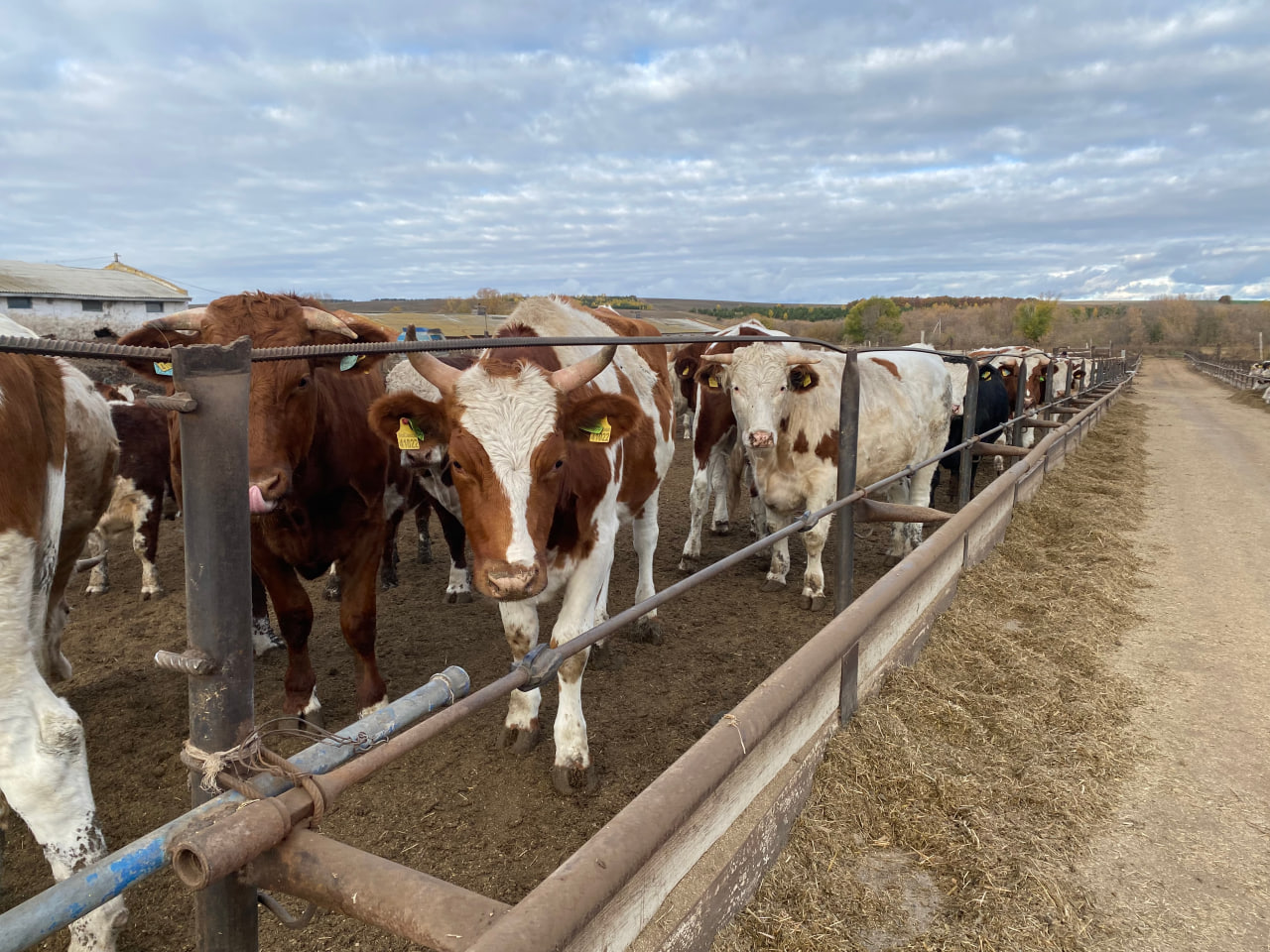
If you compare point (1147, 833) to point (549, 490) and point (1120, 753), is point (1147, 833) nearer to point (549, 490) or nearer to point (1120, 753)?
point (1120, 753)

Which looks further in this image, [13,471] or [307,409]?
[307,409]

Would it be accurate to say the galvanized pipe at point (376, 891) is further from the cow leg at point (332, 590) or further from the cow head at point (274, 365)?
the cow leg at point (332, 590)

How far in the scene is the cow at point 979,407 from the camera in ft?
31.0

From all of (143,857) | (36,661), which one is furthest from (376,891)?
(36,661)

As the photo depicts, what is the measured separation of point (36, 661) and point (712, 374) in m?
4.40

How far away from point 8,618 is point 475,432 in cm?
137

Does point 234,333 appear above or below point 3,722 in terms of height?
above

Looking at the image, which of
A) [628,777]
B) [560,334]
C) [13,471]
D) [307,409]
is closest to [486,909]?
[13,471]

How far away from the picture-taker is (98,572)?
242 inches

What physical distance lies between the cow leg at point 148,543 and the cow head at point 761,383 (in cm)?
446

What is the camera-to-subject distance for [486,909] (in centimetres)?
113

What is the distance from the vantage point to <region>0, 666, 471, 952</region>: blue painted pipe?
3.07 feet

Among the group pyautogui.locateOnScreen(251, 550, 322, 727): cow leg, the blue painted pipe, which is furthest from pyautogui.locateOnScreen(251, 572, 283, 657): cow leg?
the blue painted pipe

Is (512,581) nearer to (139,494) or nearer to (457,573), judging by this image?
(457,573)
